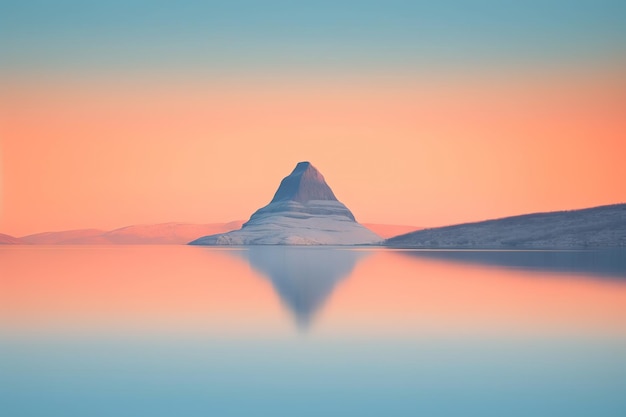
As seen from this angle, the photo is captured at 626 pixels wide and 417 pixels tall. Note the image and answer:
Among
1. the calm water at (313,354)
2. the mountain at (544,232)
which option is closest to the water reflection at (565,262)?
the calm water at (313,354)

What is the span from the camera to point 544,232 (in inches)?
5413

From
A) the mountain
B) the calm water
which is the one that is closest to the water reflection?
the calm water

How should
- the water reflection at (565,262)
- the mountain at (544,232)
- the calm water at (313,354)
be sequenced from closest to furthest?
the calm water at (313,354)
the water reflection at (565,262)
the mountain at (544,232)

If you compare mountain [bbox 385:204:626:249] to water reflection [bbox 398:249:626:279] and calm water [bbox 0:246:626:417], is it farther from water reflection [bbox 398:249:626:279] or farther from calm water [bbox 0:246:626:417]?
calm water [bbox 0:246:626:417]

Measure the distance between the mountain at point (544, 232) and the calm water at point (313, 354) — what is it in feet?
349

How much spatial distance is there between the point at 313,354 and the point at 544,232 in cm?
13285

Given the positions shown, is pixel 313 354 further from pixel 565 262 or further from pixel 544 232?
pixel 544 232

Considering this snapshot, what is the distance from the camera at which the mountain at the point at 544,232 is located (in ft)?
410

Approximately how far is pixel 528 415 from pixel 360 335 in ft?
23.5

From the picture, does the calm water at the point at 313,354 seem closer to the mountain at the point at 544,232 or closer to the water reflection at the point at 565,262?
the water reflection at the point at 565,262

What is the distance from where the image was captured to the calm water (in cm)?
1031

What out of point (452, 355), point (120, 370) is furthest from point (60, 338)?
point (452, 355)

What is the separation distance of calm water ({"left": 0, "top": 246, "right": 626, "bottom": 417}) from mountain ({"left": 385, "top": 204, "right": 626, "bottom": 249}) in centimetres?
10652

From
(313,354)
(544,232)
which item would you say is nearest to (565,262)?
(313,354)
